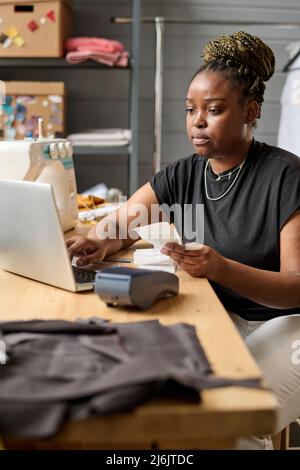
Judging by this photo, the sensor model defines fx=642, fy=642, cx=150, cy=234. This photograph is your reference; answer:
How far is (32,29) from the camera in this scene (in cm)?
320

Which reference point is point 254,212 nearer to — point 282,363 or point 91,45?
point 282,363

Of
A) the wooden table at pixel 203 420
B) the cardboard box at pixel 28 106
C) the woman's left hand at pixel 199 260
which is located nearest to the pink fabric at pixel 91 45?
the cardboard box at pixel 28 106

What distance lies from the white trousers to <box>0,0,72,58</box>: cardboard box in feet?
7.52

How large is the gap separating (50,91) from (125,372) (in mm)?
2656

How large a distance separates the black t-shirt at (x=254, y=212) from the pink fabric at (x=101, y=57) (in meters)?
1.78

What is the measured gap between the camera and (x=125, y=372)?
78 centimetres

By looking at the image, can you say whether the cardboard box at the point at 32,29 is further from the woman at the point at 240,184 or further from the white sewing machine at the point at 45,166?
the woman at the point at 240,184

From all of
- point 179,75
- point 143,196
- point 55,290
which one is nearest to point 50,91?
point 179,75

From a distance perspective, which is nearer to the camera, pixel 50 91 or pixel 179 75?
pixel 50 91

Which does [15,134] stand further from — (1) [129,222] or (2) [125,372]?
(2) [125,372]

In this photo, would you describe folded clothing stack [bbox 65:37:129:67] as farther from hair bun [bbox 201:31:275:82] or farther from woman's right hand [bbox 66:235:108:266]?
woman's right hand [bbox 66:235:108:266]

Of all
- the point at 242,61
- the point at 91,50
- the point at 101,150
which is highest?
the point at 242,61

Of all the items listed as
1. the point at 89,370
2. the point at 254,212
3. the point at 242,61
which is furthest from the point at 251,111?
the point at 89,370

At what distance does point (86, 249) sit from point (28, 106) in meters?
1.90
